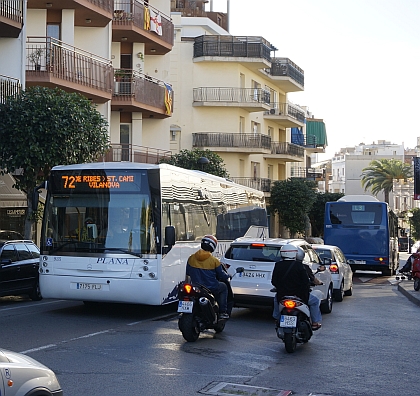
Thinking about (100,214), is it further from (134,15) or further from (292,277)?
(134,15)

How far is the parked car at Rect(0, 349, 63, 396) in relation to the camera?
5.27m

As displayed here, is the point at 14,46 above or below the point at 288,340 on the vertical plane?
above

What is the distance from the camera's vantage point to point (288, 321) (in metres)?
11.4

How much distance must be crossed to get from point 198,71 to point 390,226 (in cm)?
2341

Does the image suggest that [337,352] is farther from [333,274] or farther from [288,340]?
[333,274]

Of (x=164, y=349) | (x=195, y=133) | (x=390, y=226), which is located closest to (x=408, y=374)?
(x=164, y=349)

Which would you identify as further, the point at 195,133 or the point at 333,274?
the point at 195,133

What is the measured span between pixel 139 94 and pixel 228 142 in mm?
18629

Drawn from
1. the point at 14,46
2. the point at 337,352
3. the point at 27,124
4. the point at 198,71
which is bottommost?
the point at 337,352

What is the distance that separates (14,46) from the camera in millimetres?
28125

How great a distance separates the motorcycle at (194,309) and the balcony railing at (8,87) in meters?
15.9

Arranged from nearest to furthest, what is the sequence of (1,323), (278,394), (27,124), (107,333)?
(278,394) → (107,333) → (1,323) → (27,124)

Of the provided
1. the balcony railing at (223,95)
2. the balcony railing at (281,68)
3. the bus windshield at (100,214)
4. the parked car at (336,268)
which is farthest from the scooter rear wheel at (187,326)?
the balcony railing at (281,68)

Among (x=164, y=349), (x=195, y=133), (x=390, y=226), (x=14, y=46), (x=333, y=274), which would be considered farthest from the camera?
(x=195, y=133)
